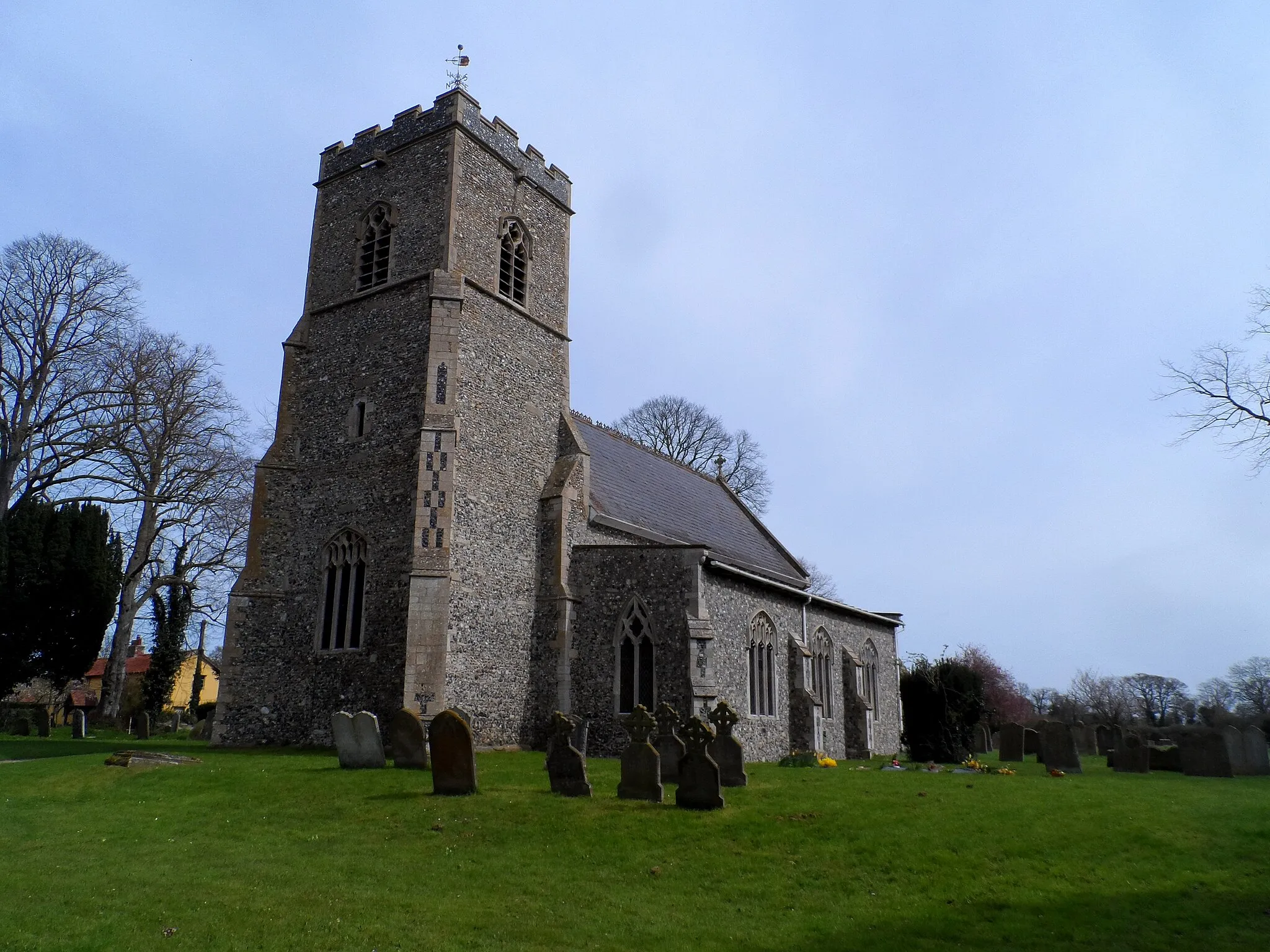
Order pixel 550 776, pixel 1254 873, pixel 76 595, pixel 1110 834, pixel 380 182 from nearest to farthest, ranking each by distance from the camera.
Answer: pixel 1254 873 → pixel 1110 834 → pixel 550 776 → pixel 380 182 → pixel 76 595

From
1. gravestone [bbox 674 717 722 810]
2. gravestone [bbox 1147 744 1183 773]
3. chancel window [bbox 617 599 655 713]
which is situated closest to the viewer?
gravestone [bbox 674 717 722 810]

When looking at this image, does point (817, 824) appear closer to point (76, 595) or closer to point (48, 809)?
point (48, 809)

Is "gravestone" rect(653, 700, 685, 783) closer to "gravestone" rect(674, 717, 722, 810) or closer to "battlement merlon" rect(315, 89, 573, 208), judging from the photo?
"gravestone" rect(674, 717, 722, 810)

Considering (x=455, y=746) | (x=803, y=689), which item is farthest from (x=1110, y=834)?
(x=803, y=689)

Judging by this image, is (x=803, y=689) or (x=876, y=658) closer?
(x=803, y=689)

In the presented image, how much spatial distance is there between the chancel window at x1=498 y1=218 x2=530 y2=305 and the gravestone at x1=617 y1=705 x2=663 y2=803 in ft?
39.2

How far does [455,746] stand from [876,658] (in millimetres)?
18947

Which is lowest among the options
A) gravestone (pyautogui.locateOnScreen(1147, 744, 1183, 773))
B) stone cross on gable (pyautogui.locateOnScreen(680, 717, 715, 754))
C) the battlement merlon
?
gravestone (pyautogui.locateOnScreen(1147, 744, 1183, 773))

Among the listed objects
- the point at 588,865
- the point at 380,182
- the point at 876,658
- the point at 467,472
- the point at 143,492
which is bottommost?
the point at 588,865

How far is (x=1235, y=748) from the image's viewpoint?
15.3m

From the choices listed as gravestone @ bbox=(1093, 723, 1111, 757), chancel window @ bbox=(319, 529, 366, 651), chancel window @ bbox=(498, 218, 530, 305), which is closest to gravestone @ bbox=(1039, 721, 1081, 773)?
Answer: gravestone @ bbox=(1093, 723, 1111, 757)

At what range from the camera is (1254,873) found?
310 inches

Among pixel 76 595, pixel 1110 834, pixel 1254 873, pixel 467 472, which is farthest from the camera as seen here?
pixel 76 595

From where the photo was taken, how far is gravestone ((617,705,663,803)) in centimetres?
1080
